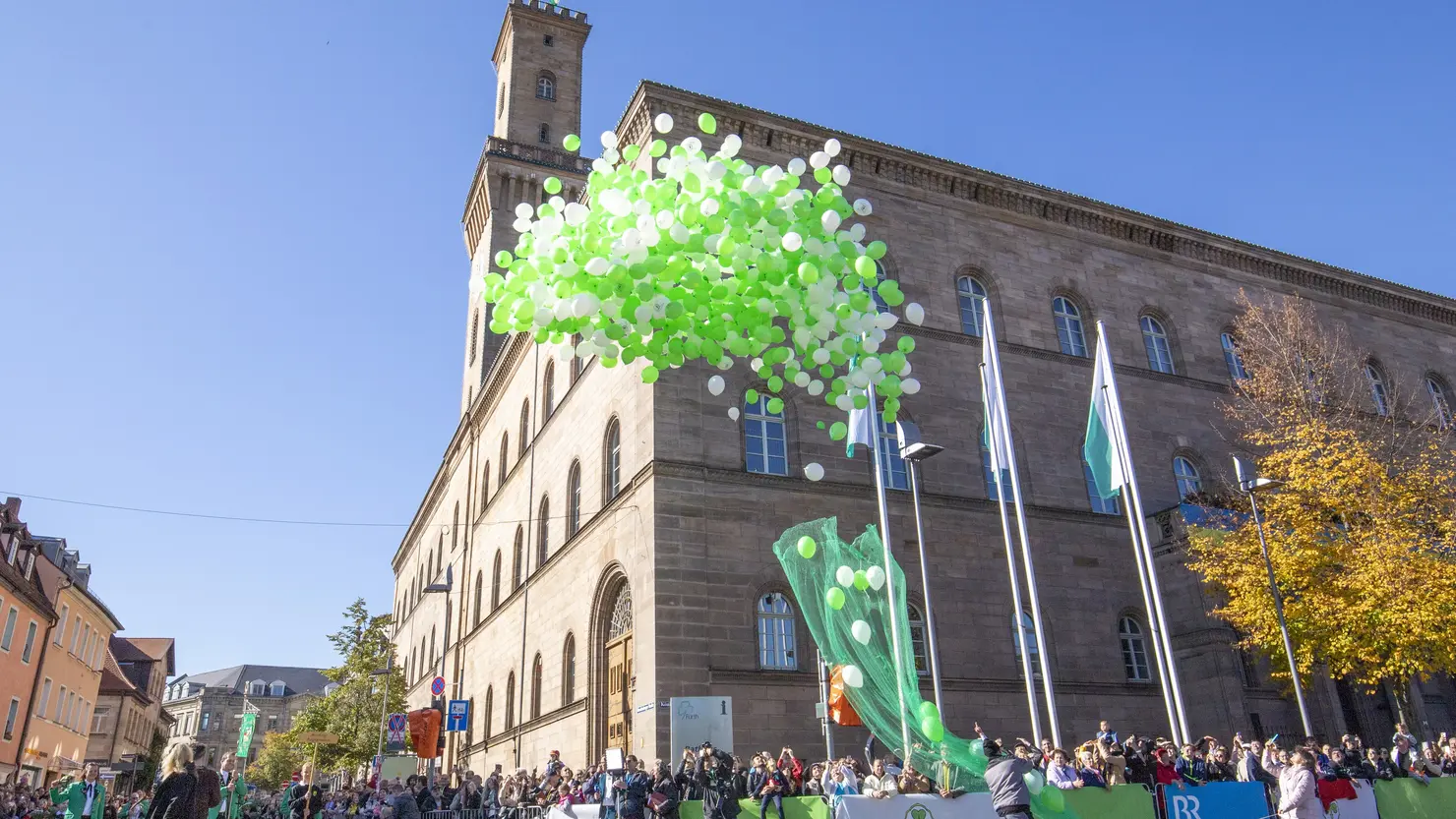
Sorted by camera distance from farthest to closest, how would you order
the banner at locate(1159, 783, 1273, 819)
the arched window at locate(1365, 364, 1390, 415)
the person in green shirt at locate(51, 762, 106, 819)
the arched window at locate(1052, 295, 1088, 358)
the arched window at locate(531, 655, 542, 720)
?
the arched window at locate(1365, 364, 1390, 415) → the arched window at locate(1052, 295, 1088, 358) → the arched window at locate(531, 655, 542, 720) → the person in green shirt at locate(51, 762, 106, 819) → the banner at locate(1159, 783, 1273, 819)

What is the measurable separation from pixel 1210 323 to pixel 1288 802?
21194mm

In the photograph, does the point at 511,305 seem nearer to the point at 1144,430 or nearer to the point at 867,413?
the point at 867,413

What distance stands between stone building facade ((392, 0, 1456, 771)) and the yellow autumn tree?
1.56 m

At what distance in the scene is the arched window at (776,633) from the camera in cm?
1991

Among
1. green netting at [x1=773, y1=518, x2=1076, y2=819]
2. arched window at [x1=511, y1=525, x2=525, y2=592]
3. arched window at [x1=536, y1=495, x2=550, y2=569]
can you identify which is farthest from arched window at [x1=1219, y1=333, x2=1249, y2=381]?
arched window at [x1=511, y1=525, x2=525, y2=592]

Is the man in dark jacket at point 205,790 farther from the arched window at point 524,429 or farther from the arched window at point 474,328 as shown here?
the arched window at point 474,328

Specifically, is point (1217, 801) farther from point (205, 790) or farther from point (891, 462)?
point (205, 790)

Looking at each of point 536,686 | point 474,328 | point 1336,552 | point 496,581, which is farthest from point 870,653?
point 474,328

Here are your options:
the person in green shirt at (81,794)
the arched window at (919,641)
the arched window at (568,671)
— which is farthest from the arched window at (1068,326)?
the person in green shirt at (81,794)

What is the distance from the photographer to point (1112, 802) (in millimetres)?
12211

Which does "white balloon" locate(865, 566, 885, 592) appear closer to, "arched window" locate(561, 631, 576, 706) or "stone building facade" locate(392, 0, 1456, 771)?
"stone building facade" locate(392, 0, 1456, 771)

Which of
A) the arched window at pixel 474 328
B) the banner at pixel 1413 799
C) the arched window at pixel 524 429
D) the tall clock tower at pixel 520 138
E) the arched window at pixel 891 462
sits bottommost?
the banner at pixel 1413 799

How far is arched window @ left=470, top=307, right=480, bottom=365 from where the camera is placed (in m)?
45.1

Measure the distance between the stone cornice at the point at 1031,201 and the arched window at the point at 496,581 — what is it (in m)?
16.3
